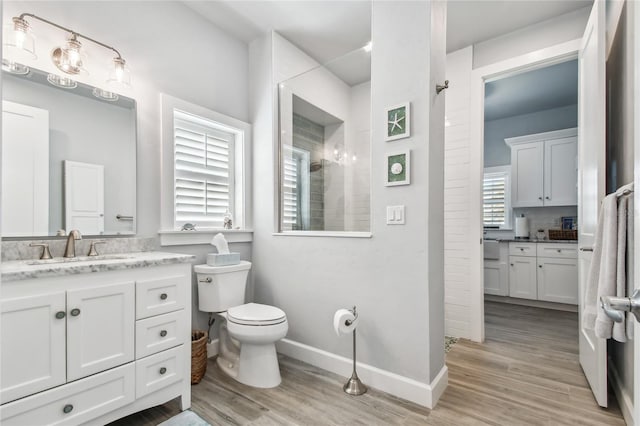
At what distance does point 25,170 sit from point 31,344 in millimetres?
959

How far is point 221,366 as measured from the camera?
249cm

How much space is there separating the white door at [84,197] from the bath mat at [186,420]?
1194 millimetres

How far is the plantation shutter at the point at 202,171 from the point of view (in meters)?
2.64

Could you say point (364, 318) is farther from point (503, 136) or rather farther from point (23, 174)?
point (503, 136)

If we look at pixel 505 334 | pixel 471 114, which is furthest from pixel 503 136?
pixel 505 334

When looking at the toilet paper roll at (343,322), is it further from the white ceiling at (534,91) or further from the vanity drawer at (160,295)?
the white ceiling at (534,91)

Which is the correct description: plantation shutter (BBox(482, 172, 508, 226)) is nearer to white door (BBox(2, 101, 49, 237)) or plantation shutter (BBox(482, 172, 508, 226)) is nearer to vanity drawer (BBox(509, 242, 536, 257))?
vanity drawer (BBox(509, 242, 536, 257))

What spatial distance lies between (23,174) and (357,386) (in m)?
2.29

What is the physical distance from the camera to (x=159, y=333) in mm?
1890

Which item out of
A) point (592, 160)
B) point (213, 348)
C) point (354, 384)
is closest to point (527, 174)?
point (592, 160)

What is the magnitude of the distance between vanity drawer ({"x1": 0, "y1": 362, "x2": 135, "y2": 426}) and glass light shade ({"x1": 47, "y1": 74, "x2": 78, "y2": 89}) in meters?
1.63

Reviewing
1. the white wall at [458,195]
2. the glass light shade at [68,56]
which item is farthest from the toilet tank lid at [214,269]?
the white wall at [458,195]

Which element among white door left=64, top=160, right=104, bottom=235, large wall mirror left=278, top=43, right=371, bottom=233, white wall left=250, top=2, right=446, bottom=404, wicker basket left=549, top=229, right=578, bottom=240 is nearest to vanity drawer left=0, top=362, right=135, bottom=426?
white door left=64, top=160, right=104, bottom=235

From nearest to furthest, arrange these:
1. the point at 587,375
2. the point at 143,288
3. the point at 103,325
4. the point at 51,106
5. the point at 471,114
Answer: the point at 103,325
the point at 143,288
the point at 51,106
the point at 587,375
the point at 471,114
